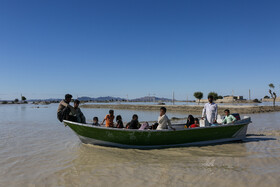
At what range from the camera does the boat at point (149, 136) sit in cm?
722

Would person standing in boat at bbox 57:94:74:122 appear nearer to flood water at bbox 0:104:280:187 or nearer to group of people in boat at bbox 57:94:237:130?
group of people in boat at bbox 57:94:237:130

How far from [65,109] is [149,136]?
3.42 metres

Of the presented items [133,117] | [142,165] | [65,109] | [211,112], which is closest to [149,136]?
[133,117]

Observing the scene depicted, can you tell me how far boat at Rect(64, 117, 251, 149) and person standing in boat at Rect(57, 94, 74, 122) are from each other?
0.91 ft

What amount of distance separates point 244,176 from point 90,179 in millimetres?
3870

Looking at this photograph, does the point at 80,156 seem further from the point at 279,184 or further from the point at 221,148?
the point at 279,184

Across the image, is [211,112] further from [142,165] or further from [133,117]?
[142,165]

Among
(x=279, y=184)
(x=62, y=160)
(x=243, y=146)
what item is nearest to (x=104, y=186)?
(x=62, y=160)

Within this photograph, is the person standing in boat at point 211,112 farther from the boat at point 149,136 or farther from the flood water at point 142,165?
the flood water at point 142,165

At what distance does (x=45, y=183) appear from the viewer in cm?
481

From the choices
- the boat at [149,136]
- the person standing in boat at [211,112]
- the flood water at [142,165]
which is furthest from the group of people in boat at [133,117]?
the flood water at [142,165]

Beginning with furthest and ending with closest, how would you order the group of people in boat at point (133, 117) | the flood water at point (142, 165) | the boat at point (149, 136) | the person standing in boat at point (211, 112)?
the person standing in boat at point (211, 112) → the group of people in boat at point (133, 117) → the boat at point (149, 136) → the flood water at point (142, 165)

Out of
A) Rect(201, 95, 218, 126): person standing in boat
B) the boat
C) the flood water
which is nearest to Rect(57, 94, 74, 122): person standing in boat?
the boat

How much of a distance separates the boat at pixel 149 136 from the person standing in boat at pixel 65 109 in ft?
0.91
